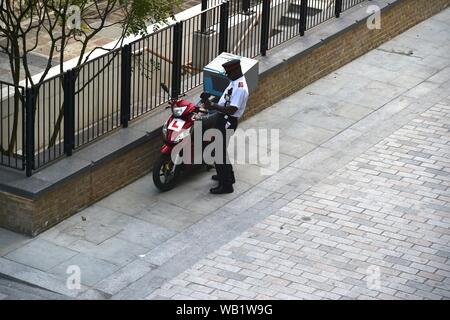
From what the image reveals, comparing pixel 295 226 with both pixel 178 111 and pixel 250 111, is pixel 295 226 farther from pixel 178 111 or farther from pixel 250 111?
pixel 250 111

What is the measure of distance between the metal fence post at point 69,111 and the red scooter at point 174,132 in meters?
1.14

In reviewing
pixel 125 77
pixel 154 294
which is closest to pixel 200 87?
pixel 125 77

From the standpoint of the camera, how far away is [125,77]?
15.8 meters

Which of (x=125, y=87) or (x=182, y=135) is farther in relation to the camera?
(x=125, y=87)

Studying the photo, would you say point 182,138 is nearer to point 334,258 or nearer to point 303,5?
point 334,258

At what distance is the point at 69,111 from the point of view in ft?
49.2

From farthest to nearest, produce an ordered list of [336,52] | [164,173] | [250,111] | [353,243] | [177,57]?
[336,52] → [250,111] → [177,57] → [164,173] → [353,243]

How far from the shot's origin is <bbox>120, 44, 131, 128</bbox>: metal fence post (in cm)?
1561

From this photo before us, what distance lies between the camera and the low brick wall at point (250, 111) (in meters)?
14.5

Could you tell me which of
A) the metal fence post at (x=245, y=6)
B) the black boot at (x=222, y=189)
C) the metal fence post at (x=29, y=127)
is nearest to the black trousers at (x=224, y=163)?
the black boot at (x=222, y=189)

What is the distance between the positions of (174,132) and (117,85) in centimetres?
108

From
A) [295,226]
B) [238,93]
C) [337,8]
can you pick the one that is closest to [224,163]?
[238,93]

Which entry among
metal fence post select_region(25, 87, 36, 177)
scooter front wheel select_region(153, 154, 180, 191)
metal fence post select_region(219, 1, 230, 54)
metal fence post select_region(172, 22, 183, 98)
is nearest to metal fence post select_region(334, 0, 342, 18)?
metal fence post select_region(219, 1, 230, 54)

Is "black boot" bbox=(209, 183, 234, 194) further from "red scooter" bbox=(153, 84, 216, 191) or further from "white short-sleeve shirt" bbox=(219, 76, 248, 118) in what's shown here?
"white short-sleeve shirt" bbox=(219, 76, 248, 118)
